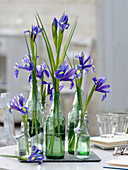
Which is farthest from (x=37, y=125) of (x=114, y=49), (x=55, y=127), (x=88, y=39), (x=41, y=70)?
(x=114, y=49)

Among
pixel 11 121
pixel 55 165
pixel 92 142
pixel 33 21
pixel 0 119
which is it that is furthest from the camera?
pixel 33 21

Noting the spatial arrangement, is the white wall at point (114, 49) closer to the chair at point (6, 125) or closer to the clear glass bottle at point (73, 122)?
the chair at point (6, 125)

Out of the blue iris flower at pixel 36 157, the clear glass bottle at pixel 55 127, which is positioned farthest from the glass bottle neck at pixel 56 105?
the blue iris flower at pixel 36 157

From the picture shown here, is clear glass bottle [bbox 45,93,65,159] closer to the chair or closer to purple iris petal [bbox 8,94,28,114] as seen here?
purple iris petal [bbox 8,94,28,114]

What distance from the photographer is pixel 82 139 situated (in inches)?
45.3

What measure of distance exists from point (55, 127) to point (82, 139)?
89 mm

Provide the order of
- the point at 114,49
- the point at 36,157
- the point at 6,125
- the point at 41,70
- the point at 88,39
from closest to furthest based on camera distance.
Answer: the point at 36,157
the point at 41,70
the point at 6,125
the point at 88,39
the point at 114,49

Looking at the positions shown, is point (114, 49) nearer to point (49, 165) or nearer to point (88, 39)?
point (88, 39)

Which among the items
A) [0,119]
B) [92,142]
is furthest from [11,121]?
[0,119]

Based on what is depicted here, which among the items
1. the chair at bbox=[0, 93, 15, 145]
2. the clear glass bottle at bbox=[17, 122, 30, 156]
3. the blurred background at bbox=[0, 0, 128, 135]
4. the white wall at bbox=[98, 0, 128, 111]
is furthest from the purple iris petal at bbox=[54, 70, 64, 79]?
the white wall at bbox=[98, 0, 128, 111]

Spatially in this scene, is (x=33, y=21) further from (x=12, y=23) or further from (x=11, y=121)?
(x=11, y=121)

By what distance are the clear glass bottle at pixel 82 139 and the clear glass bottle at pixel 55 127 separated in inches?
1.8

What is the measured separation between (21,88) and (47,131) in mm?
3050

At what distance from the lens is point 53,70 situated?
1.14 m
